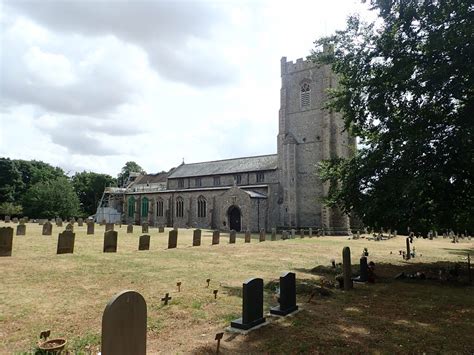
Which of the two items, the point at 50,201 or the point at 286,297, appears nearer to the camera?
the point at 286,297

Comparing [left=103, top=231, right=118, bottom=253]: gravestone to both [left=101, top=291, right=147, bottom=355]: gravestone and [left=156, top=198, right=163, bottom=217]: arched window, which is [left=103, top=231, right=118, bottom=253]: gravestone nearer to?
[left=101, top=291, right=147, bottom=355]: gravestone

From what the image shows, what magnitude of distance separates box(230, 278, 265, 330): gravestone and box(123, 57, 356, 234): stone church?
29809 mm

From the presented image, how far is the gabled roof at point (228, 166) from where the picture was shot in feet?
141

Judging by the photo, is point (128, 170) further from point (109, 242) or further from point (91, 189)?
point (109, 242)

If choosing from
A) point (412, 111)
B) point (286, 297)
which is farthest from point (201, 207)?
point (286, 297)

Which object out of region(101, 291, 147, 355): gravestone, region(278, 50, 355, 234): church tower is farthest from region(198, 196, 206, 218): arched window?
region(101, 291, 147, 355): gravestone

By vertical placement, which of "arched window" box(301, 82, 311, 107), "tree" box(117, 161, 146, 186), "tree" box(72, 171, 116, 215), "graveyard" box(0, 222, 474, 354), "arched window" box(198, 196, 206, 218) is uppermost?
"arched window" box(301, 82, 311, 107)

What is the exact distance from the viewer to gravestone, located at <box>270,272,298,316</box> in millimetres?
6488

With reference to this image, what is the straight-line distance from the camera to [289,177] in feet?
123

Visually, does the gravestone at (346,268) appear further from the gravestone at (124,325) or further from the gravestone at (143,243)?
the gravestone at (143,243)

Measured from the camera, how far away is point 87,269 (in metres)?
10.3

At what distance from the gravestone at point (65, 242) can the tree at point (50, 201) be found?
43605 mm

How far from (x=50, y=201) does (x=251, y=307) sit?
54.1m

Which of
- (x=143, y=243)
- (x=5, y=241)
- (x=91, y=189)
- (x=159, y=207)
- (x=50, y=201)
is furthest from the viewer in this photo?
(x=91, y=189)
